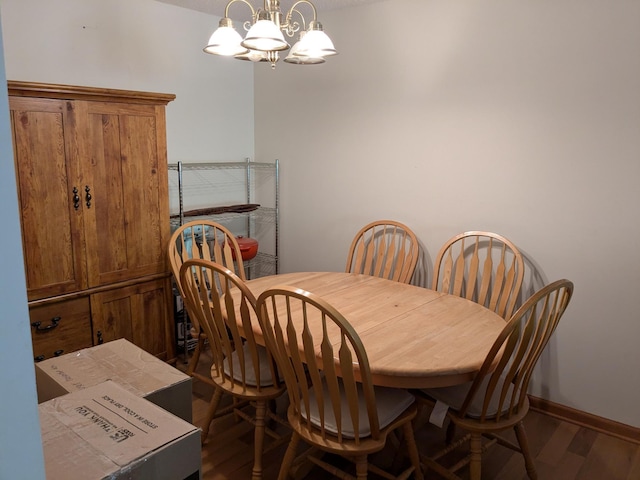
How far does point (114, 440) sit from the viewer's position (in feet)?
3.29

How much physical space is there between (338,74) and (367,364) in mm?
2231

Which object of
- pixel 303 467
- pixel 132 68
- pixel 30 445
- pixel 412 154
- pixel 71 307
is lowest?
pixel 303 467

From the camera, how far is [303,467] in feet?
6.93

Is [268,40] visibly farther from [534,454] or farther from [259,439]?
[534,454]

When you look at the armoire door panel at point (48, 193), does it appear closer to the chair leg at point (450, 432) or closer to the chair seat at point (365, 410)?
the chair seat at point (365, 410)

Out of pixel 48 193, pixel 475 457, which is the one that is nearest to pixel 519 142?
pixel 475 457

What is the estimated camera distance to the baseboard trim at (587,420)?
7.64 feet

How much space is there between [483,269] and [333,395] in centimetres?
142

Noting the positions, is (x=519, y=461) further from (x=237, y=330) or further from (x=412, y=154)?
(x=412, y=154)

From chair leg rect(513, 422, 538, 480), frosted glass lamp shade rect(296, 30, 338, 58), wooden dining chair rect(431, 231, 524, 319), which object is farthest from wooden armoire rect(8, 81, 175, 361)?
chair leg rect(513, 422, 538, 480)

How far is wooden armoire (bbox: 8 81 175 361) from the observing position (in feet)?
7.37

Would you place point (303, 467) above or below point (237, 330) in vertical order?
below

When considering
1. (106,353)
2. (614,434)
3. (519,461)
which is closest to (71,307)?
(106,353)

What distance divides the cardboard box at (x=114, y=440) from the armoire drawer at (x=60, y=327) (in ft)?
4.57
